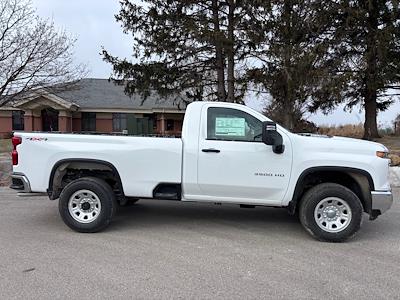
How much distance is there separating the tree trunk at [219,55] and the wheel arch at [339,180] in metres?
13.2

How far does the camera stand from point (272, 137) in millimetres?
6008

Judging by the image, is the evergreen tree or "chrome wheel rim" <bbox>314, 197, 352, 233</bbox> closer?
"chrome wheel rim" <bbox>314, 197, 352, 233</bbox>

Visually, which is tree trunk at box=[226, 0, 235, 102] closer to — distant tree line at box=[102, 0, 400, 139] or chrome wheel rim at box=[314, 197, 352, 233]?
distant tree line at box=[102, 0, 400, 139]

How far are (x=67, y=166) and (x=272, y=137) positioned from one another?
3104mm

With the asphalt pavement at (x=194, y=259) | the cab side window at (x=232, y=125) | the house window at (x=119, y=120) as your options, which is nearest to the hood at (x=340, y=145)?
the cab side window at (x=232, y=125)

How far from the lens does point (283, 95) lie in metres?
19.7

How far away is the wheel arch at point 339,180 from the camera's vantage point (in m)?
6.05

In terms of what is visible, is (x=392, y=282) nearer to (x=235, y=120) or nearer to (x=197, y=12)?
(x=235, y=120)

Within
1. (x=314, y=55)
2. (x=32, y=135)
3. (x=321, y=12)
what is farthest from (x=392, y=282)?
(x=321, y=12)

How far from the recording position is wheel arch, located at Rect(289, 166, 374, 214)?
19.9ft

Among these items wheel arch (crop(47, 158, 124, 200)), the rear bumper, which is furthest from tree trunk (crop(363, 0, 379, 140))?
the rear bumper

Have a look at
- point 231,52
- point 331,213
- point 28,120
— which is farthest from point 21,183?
point 28,120

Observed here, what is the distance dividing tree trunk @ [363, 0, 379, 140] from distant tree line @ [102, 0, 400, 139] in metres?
0.07

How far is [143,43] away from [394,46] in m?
12.0
